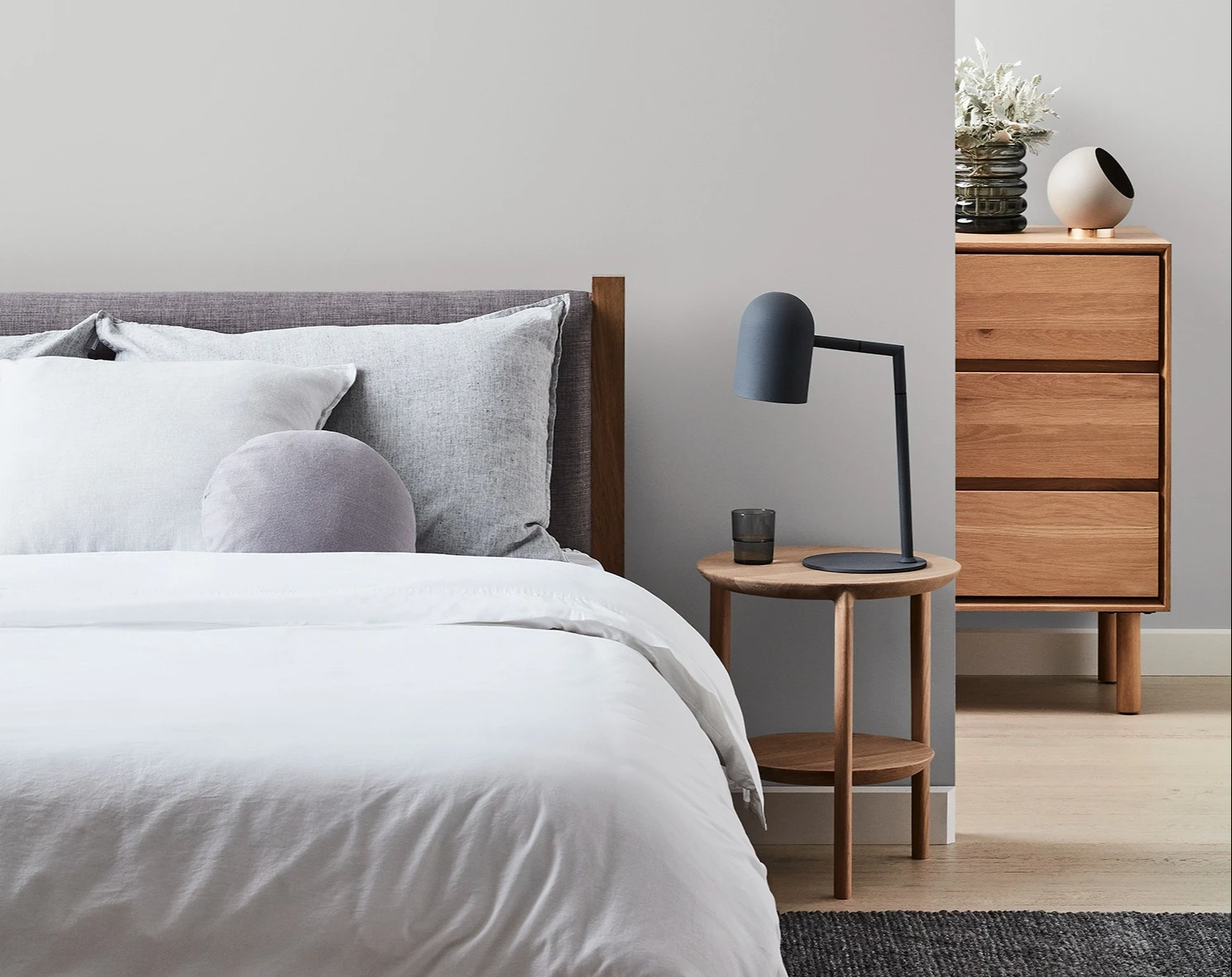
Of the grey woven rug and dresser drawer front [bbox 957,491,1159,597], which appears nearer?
the grey woven rug

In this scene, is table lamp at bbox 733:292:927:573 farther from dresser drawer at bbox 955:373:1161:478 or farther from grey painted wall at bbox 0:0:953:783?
dresser drawer at bbox 955:373:1161:478

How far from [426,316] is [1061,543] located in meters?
1.95

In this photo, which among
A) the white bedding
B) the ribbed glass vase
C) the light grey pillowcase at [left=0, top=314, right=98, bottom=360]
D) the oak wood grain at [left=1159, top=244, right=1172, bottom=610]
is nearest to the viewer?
the white bedding

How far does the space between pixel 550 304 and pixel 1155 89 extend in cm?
238

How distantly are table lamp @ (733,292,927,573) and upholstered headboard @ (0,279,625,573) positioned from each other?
0.32m

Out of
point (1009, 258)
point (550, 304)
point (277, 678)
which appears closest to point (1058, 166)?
point (1009, 258)

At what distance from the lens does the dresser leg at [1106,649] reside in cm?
370

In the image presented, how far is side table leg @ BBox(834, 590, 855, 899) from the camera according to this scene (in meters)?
2.16

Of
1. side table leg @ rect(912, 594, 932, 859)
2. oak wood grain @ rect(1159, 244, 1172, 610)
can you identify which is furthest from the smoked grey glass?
oak wood grain @ rect(1159, 244, 1172, 610)

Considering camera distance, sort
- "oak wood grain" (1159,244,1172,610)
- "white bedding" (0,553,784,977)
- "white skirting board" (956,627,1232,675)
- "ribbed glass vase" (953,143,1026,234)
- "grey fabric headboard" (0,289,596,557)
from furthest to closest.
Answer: "white skirting board" (956,627,1232,675) < "ribbed glass vase" (953,143,1026,234) < "oak wood grain" (1159,244,1172,610) < "grey fabric headboard" (0,289,596,557) < "white bedding" (0,553,784,977)

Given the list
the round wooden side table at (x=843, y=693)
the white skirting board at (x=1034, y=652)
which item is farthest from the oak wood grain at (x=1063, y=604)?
the round wooden side table at (x=843, y=693)

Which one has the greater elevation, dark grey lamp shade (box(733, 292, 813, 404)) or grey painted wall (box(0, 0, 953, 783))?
grey painted wall (box(0, 0, 953, 783))

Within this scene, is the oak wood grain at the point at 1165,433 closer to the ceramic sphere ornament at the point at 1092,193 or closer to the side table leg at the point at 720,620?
the ceramic sphere ornament at the point at 1092,193

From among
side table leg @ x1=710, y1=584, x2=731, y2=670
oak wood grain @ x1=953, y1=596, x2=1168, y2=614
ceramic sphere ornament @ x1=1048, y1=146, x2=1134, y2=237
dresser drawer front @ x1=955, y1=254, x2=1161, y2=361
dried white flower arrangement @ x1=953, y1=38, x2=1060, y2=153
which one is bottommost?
oak wood grain @ x1=953, y1=596, x2=1168, y2=614
